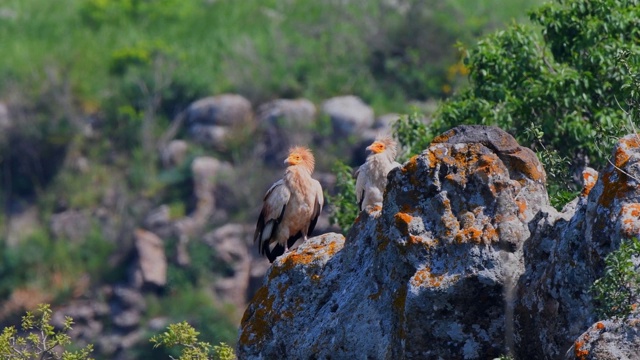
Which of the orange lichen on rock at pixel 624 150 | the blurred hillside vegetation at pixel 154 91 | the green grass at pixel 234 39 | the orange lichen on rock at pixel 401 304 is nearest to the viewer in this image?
the orange lichen on rock at pixel 624 150

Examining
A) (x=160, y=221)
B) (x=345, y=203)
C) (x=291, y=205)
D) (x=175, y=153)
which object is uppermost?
(x=175, y=153)

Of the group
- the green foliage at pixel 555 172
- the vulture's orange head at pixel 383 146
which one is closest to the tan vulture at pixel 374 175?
the vulture's orange head at pixel 383 146

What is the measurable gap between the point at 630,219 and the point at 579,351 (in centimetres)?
93

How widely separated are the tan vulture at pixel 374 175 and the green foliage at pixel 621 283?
505cm

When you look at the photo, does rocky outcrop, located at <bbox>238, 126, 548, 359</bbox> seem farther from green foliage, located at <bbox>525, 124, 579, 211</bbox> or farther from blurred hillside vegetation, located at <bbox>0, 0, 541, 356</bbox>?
blurred hillside vegetation, located at <bbox>0, 0, 541, 356</bbox>

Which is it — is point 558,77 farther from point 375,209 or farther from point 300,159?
point 375,209

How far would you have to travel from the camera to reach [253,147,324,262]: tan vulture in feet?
45.3

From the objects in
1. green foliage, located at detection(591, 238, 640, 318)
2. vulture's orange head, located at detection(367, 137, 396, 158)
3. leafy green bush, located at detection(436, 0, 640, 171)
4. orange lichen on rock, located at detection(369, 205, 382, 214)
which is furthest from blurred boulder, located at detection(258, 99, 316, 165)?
green foliage, located at detection(591, 238, 640, 318)

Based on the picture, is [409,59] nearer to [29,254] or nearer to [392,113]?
[392,113]

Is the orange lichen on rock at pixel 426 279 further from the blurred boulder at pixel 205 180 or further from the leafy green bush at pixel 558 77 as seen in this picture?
the blurred boulder at pixel 205 180

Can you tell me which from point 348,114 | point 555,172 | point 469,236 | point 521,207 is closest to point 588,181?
point 521,207

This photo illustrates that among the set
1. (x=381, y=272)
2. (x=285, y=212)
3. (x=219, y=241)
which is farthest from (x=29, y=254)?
(x=381, y=272)

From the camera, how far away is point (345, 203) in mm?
15078

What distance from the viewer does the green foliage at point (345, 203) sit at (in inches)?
590
